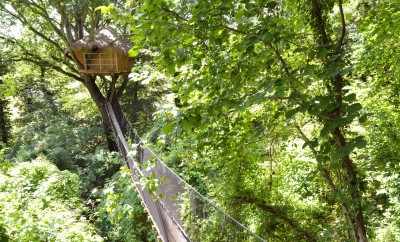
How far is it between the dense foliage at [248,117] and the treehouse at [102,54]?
39cm

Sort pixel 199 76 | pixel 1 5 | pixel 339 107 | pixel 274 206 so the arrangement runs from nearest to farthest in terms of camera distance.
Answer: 1. pixel 339 107
2. pixel 199 76
3. pixel 274 206
4. pixel 1 5

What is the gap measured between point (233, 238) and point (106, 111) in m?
5.87

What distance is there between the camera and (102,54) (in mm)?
8617

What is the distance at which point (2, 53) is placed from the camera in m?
9.27

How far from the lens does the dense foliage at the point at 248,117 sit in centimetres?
150

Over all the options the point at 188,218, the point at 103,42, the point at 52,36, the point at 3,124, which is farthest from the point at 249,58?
the point at 3,124

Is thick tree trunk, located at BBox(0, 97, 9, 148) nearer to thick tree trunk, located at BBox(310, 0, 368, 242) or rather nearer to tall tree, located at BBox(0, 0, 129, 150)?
tall tree, located at BBox(0, 0, 129, 150)

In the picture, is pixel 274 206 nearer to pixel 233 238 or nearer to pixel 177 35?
Result: pixel 233 238

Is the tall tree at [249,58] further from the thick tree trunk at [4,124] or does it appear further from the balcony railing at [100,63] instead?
the thick tree trunk at [4,124]

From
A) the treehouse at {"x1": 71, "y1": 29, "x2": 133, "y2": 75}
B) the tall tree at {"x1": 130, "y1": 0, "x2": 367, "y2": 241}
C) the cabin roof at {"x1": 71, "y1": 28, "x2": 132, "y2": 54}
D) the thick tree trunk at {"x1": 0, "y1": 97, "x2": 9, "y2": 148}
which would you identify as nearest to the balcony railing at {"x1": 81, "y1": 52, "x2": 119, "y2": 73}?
the treehouse at {"x1": 71, "y1": 29, "x2": 133, "y2": 75}

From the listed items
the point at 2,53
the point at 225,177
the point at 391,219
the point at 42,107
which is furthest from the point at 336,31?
the point at 42,107

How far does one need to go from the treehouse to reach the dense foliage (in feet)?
1.26

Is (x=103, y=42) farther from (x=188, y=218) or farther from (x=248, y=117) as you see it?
(x=248, y=117)

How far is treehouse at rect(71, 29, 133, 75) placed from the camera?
331 inches
